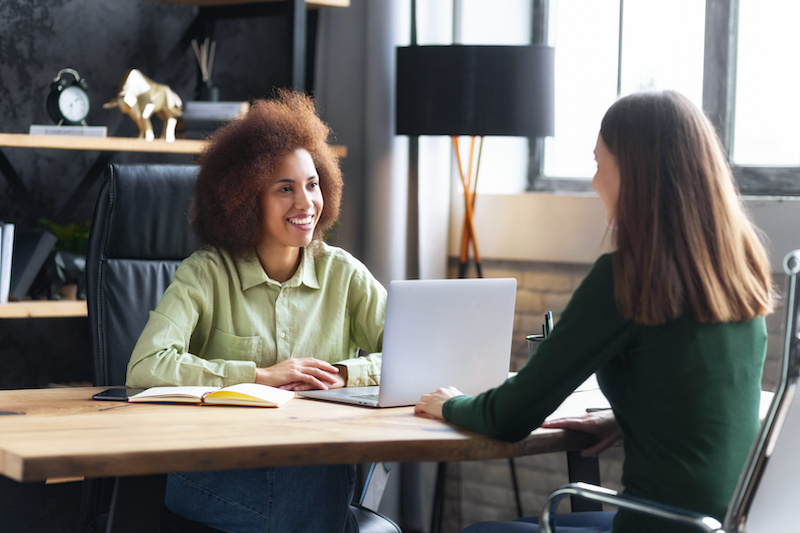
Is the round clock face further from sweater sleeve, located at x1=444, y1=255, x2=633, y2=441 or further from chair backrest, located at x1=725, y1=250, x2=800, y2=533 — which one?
chair backrest, located at x1=725, y1=250, x2=800, y2=533

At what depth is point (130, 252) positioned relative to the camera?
224 centimetres

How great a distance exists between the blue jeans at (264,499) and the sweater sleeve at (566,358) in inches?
15.9

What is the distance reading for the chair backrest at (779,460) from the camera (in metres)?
1.31

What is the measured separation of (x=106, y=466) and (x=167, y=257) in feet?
3.47

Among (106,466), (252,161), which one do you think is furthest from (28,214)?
(106,466)

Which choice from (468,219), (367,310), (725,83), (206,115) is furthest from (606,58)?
(367,310)

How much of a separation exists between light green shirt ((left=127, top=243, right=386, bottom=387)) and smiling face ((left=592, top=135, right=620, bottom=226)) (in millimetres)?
684

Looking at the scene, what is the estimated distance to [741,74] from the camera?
2.88 metres

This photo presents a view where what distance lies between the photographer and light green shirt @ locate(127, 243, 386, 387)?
191 cm

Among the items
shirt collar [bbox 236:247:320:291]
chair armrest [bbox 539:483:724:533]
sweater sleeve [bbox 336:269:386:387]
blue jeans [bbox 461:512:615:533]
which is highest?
shirt collar [bbox 236:247:320:291]

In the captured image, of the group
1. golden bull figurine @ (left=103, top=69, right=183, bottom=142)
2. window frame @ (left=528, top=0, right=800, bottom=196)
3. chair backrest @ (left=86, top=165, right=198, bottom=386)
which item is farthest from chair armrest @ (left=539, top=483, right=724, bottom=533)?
golden bull figurine @ (left=103, top=69, right=183, bottom=142)

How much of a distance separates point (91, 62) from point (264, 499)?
73.9 inches

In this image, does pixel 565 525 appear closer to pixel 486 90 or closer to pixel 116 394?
pixel 116 394

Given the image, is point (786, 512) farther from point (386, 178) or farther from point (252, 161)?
point (386, 178)
